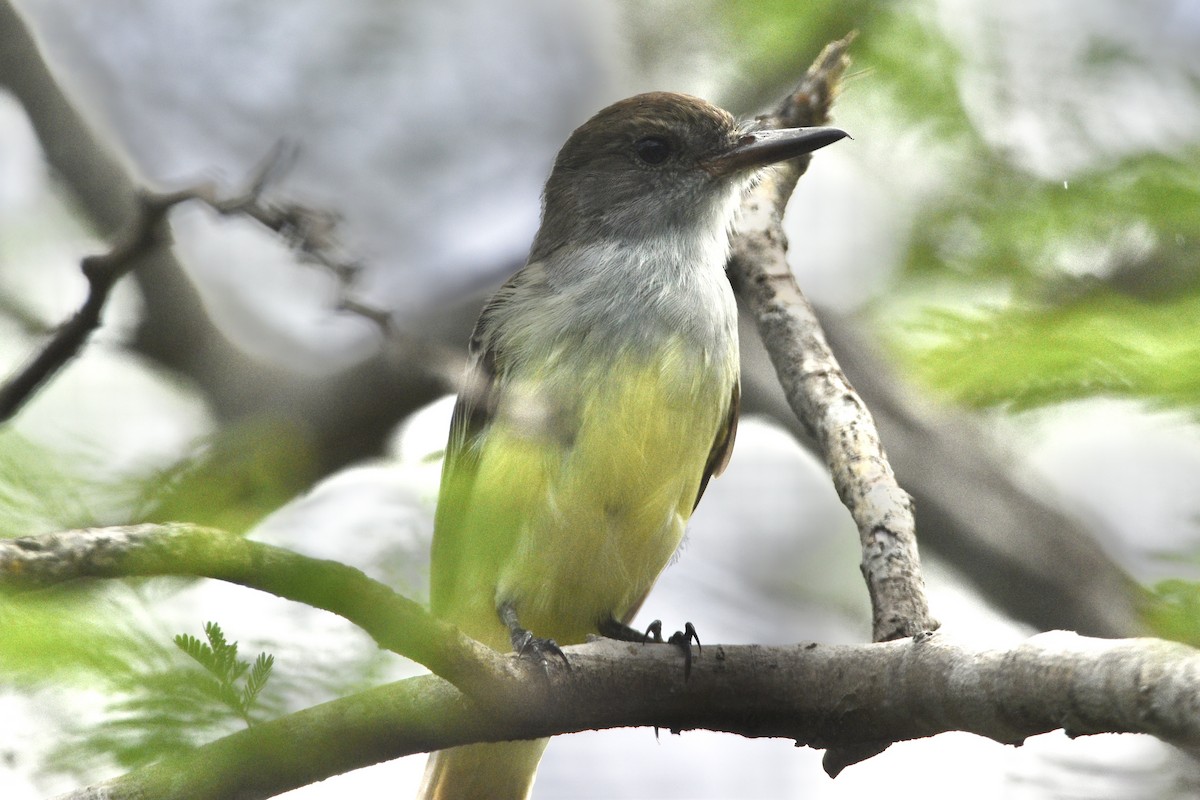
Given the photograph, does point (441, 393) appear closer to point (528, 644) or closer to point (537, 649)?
point (528, 644)

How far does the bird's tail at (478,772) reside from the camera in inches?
200

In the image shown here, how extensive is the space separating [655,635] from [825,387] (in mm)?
1099

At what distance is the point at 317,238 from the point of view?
2576 millimetres

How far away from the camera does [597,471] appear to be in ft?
13.8

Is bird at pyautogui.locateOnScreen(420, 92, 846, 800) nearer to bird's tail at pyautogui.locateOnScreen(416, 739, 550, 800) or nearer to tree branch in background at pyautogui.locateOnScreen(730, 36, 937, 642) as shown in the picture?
bird's tail at pyautogui.locateOnScreen(416, 739, 550, 800)

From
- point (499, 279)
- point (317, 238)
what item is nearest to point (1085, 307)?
point (317, 238)

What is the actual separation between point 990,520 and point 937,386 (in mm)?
4718

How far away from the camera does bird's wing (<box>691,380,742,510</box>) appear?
4965 mm

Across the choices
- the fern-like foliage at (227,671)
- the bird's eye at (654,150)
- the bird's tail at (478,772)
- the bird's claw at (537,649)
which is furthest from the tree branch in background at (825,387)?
the fern-like foliage at (227,671)

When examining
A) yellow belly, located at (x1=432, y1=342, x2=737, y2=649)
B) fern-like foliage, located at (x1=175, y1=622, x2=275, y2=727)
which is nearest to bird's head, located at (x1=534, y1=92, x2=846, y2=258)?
yellow belly, located at (x1=432, y1=342, x2=737, y2=649)

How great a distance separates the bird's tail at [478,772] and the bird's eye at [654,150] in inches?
98.3

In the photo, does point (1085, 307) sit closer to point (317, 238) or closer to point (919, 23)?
point (919, 23)

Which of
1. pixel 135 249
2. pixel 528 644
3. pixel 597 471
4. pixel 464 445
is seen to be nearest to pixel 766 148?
pixel 597 471

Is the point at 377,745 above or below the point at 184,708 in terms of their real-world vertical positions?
above
